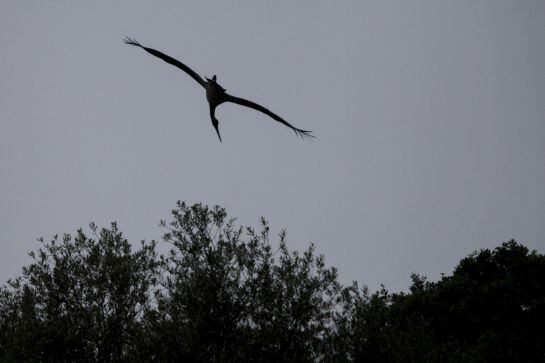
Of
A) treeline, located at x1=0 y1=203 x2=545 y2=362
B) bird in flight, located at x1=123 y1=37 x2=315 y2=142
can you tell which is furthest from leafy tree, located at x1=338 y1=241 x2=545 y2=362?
bird in flight, located at x1=123 y1=37 x2=315 y2=142

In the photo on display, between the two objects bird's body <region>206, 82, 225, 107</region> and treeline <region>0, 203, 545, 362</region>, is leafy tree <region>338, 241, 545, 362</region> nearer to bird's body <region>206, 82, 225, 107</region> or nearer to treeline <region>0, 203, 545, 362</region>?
treeline <region>0, 203, 545, 362</region>

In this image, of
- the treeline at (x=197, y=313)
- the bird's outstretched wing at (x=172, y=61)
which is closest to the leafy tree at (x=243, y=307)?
the treeline at (x=197, y=313)

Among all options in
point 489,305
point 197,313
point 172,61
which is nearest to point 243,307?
point 197,313

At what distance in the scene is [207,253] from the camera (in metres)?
12.4

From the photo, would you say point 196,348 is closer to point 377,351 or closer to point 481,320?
point 377,351

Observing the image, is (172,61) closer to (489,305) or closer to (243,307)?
(243,307)

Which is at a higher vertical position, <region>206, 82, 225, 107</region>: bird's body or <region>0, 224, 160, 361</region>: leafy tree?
<region>206, 82, 225, 107</region>: bird's body

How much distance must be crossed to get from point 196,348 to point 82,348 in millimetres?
4250

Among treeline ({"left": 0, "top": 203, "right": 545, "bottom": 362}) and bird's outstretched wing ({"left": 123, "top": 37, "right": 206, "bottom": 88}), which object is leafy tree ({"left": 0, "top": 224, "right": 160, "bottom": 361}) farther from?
bird's outstretched wing ({"left": 123, "top": 37, "right": 206, "bottom": 88})

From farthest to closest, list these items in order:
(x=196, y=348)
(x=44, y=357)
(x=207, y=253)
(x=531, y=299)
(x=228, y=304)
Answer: (x=531, y=299) → (x=207, y=253) → (x=44, y=357) → (x=228, y=304) → (x=196, y=348)

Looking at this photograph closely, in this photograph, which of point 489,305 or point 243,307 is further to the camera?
point 489,305

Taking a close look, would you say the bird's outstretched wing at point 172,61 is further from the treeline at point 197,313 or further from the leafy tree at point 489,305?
the leafy tree at point 489,305

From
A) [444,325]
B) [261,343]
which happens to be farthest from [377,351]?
[444,325]

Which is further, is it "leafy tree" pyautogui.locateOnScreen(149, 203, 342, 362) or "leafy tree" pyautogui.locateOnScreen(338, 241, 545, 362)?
"leafy tree" pyautogui.locateOnScreen(338, 241, 545, 362)
